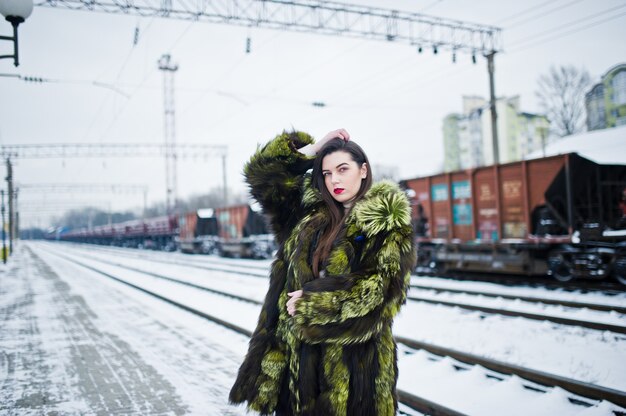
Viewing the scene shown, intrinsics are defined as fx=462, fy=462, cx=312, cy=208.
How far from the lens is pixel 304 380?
1.79 metres

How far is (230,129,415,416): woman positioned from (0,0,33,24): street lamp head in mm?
5444

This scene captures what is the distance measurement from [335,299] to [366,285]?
12 centimetres

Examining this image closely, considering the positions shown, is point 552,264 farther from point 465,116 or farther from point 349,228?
point 465,116

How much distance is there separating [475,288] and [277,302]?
923 cm

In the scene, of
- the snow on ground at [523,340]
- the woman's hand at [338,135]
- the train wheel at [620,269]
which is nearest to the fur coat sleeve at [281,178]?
the woman's hand at [338,135]

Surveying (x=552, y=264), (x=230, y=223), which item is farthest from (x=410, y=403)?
(x=230, y=223)

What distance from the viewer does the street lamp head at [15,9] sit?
18.3ft

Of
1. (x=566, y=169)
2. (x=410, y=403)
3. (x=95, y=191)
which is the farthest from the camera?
(x=95, y=191)

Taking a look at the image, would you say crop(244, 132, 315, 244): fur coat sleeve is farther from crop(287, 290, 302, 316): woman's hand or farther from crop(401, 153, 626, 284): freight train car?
crop(401, 153, 626, 284): freight train car

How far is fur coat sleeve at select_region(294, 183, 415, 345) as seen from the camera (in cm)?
169

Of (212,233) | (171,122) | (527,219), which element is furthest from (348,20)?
(171,122)

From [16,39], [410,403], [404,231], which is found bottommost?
[410,403]

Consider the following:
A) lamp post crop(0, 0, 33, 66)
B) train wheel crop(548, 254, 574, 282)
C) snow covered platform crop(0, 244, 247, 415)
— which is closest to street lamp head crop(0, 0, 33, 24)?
lamp post crop(0, 0, 33, 66)

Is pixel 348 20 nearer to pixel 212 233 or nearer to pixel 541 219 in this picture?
pixel 541 219
